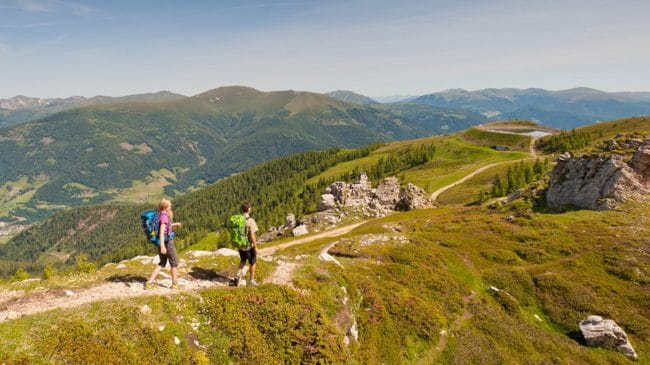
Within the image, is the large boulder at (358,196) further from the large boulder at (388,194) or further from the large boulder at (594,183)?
the large boulder at (594,183)

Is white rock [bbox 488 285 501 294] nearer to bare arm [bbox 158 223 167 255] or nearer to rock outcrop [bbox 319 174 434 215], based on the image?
bare arm [bbox 158 223 167 255]

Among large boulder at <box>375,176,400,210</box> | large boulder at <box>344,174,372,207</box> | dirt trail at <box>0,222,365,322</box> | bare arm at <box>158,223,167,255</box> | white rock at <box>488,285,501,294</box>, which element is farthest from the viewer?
large boulder at <box>375,176,400,210</box>

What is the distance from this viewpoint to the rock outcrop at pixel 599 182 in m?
50.6

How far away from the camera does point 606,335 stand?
27.6m

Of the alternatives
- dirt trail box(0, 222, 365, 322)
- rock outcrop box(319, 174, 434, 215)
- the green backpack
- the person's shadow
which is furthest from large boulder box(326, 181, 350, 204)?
the green backpack

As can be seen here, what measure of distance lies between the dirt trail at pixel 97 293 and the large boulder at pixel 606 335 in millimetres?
25517

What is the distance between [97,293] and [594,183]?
66.7 meters

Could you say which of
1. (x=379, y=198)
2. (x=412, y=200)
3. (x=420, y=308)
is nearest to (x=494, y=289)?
(x=420, y=308)

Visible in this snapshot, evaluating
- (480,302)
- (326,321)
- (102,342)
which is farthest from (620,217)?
(102,342)

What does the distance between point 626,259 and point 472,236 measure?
16.4 metres

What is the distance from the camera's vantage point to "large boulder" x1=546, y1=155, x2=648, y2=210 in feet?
166

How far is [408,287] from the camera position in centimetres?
3031

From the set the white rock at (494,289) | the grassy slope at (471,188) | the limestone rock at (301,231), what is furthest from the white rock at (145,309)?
the grassy slope at (471,188)

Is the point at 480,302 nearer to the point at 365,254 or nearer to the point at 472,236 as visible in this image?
the point at 365,254
